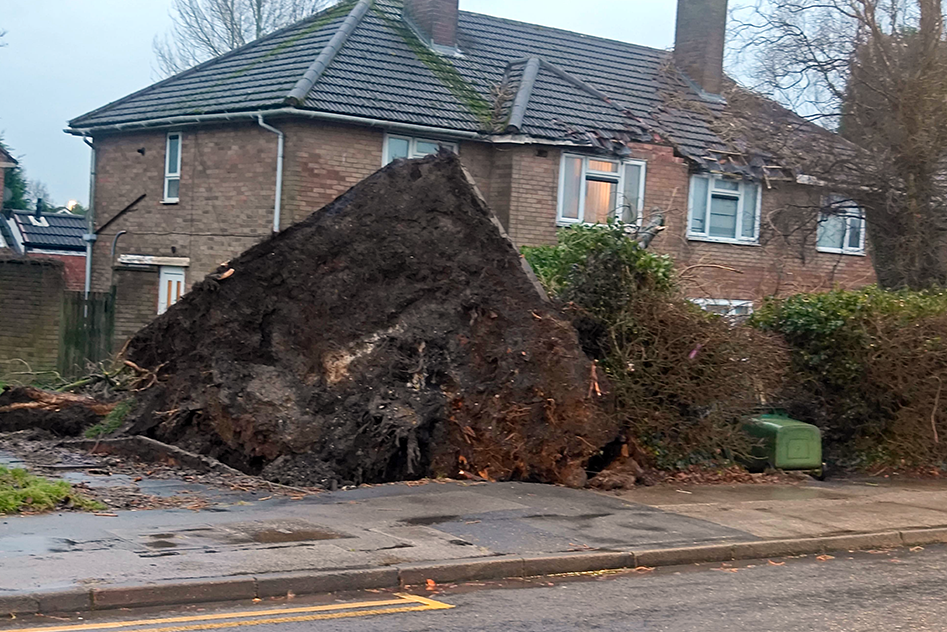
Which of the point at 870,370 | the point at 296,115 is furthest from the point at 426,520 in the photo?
the point at 296,115

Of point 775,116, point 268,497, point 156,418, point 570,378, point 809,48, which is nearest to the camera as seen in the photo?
point 268,497

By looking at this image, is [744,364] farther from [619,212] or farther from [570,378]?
[619,212]

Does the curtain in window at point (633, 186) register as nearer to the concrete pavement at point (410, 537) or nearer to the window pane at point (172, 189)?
the window pane at point (172, 189)

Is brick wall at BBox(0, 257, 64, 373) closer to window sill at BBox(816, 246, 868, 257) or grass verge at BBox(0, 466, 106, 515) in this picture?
grass verge at BBox(0, 466, 106, 515)

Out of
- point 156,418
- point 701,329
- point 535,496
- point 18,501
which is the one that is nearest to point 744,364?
point 701,329

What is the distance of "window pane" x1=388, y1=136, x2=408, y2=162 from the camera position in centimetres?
2067

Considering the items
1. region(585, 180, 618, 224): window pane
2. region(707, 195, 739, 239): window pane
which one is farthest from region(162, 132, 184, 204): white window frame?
region(707, 195, 739, 239): window pane

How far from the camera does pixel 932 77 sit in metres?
17.1

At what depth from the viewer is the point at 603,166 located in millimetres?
22203

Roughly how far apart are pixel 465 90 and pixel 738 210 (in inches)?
260

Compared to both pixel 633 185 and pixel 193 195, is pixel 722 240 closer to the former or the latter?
pixel 633 185

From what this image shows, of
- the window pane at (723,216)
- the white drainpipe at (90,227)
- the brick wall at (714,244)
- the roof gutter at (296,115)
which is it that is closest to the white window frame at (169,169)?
the roof gutter at (296,115)

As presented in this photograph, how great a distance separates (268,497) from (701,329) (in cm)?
527

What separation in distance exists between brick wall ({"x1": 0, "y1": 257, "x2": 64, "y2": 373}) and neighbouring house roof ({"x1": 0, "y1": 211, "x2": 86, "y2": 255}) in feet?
68.9
